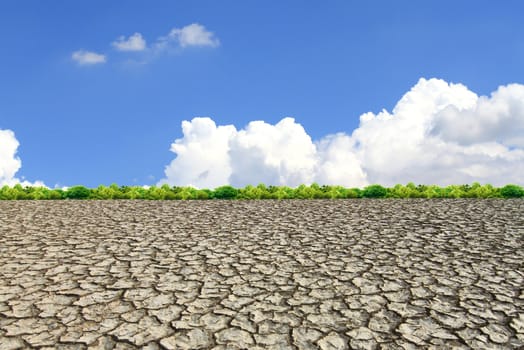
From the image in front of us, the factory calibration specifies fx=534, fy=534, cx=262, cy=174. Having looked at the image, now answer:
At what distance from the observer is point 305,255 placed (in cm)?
827

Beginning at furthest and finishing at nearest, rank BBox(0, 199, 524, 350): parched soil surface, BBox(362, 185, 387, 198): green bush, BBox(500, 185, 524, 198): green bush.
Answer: BBox(500, 185, 524, 198): green bush, BBox(362, 185, 387, 198): green bush, BBox(0, 199, 524, 350): parched soil surface

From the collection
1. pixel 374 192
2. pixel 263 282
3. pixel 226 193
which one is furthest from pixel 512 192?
pixel 263 282

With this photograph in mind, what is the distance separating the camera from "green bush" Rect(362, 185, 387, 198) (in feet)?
54.2

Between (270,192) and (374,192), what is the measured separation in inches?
127

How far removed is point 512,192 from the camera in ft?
55.3

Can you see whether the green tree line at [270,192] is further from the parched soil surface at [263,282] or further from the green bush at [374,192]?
the parched soil surface at [263,282]

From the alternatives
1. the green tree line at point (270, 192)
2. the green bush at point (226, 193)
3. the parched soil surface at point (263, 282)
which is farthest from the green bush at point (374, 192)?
the parched soil surface at point (263, 282)

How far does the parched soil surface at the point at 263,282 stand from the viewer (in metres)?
5.36

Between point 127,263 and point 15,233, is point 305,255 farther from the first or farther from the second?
point 15,233

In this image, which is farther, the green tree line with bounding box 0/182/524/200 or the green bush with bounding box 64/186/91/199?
the green bush with bounding box 64/186/91/199

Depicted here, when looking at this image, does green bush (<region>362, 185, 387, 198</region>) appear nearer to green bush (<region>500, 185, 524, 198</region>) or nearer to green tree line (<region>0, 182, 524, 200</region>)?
green tree line (<region>0, 182, 524, 200</region>)

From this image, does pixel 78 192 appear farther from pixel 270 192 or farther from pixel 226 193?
pixel 270 192

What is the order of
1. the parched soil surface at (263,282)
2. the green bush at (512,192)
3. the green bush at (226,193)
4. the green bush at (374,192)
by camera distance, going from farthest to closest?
the green bush at (512,192) → the green bush at (374,192) → the green bush at (226,193) → the parched soil surface at (263,282)

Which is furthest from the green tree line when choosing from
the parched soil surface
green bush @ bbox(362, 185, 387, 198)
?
the parched soil surface
